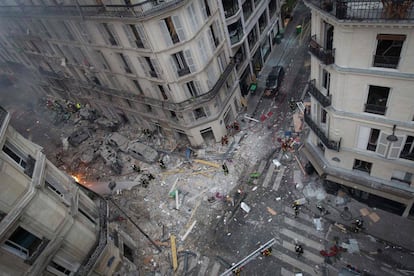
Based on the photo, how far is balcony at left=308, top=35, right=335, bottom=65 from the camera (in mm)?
15422

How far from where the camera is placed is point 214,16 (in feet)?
89.1

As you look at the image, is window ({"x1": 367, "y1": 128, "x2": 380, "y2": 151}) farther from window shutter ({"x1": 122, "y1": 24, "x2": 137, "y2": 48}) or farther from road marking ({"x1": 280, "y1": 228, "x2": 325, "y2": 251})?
window shutter ({"x1": 122, "y1": 24, "x2": 137, "y2": 48})

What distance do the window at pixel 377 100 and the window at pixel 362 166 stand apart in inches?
215

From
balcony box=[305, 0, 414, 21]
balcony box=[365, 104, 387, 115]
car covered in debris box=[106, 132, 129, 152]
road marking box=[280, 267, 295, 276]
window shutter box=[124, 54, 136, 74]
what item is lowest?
road marking box=[280, 267, 295, 276]

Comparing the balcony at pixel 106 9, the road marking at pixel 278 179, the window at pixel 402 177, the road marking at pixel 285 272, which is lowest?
the road marking at pixel 285 272

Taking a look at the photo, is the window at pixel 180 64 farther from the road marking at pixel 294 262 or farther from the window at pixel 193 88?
the road marking at pixel 294 262

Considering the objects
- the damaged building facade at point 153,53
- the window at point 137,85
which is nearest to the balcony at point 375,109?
the damaged building facade at point 153,53

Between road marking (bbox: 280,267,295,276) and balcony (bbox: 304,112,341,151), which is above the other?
balcony (bbox: 304,112,341,151)

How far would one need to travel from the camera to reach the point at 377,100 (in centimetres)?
1597

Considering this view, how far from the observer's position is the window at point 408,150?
652 inches

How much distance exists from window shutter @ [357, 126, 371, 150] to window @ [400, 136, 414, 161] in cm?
208

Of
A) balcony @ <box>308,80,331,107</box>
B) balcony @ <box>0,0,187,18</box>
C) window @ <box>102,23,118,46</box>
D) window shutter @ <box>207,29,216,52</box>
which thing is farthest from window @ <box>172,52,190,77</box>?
balcony @ <box>308,80,331,107</box>

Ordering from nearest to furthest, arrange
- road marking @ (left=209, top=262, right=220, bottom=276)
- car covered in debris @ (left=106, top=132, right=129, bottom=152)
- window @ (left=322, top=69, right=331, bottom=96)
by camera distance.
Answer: window @ (left=322, top=69, right=331, bottom=96), road marking @ (left=209, top=262, right=220, bottom=276), car covered in debris @ (left=106, top=132, right=129, bottom=152)

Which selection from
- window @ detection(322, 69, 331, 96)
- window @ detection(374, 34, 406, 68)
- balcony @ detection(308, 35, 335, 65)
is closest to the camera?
window @ detection(374, 34, 406, 68)
